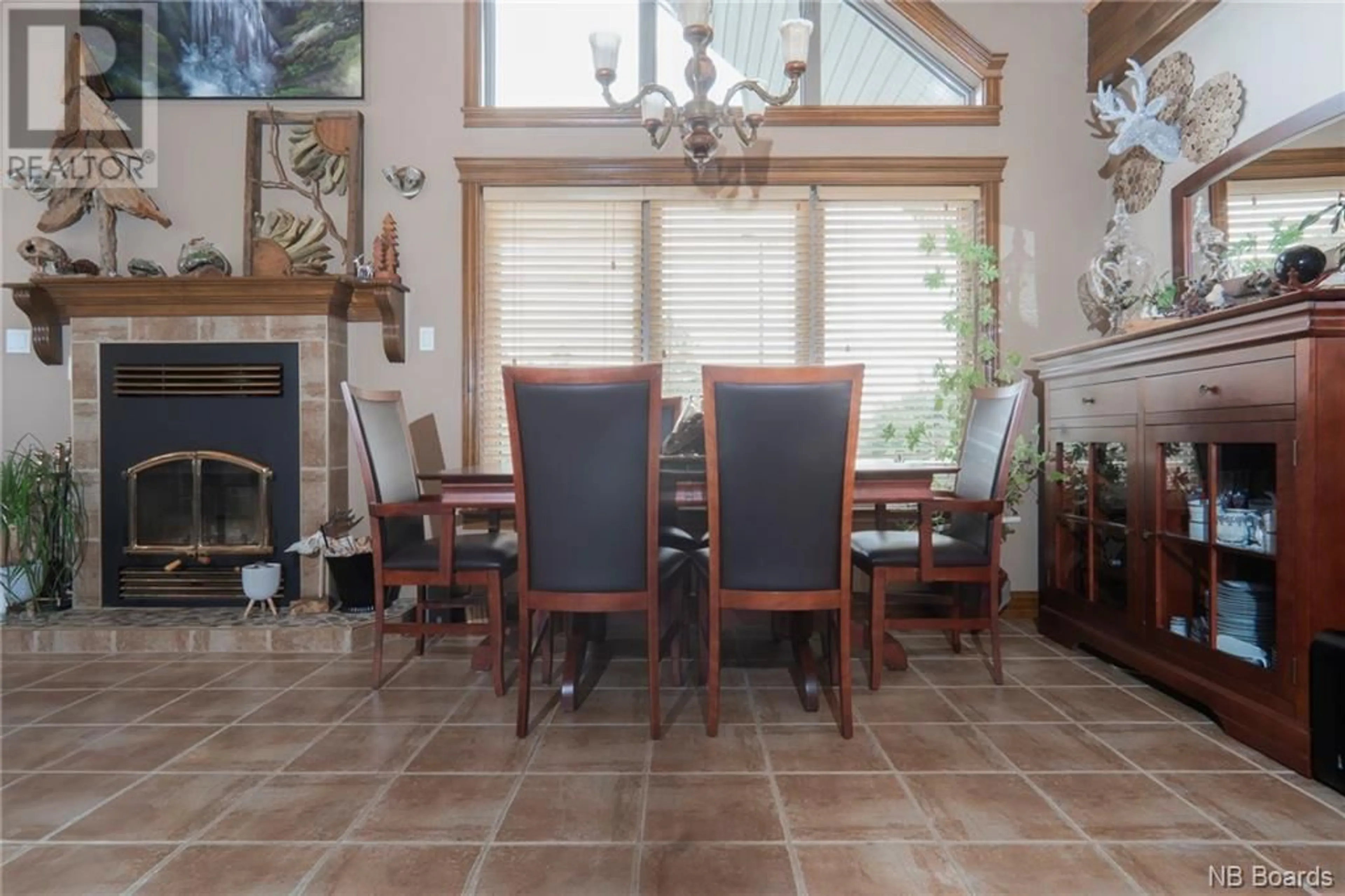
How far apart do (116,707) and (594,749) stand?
5.26ft

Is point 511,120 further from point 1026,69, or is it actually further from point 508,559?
point 1026,69

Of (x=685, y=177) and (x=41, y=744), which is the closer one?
(x=41, y=744)

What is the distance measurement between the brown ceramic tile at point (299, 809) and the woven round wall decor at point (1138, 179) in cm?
368

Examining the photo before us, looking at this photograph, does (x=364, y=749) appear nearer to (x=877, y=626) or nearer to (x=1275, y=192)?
(x=877, y=626)

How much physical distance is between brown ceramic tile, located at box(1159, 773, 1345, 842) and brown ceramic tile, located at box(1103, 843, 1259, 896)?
0.11 metres

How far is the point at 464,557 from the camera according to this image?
2.48 meters

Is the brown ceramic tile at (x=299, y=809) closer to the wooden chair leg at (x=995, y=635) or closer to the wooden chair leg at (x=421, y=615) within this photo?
the wooden chair leg at (x=421, y=615)

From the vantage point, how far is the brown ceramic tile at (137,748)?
1911 mm

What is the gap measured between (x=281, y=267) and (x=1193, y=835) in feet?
13.0

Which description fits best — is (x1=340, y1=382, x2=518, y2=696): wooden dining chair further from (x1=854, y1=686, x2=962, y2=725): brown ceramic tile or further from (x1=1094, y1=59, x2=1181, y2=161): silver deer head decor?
(x1=1094, y1=59, x2=1181, y2=161): silver deer head decor

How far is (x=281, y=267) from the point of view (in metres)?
3.57

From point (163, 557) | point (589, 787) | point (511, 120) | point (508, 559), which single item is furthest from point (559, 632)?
point (511, 120)

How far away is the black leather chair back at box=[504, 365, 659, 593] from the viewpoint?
196 cm

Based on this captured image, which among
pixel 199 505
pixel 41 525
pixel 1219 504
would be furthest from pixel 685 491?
pixel 41 525
